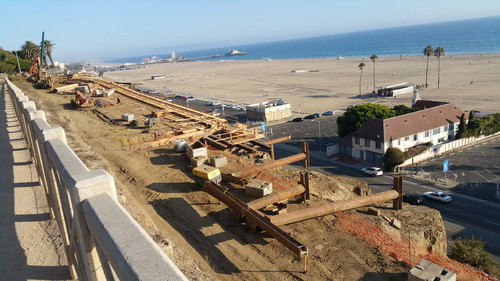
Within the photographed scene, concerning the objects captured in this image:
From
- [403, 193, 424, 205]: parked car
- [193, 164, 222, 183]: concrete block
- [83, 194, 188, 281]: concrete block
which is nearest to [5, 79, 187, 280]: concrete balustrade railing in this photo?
[83, 194, 188, 281]: concrete block

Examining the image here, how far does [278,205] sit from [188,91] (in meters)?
96.7

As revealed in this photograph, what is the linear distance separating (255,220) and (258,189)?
12.8 ft

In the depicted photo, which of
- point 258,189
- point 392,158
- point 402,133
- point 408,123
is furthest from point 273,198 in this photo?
point 408,123

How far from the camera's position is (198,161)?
74.3 feet

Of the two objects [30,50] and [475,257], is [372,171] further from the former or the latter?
[30,50]

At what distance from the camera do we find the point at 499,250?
23953 mm

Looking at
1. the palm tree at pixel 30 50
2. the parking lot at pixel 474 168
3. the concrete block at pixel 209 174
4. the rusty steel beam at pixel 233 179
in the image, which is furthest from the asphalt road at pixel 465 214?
the palm tree at pixel 30 50

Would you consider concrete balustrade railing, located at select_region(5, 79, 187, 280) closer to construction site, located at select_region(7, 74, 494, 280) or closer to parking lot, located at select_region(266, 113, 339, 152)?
construction site, located at select_region(7, 74, 494, 280)

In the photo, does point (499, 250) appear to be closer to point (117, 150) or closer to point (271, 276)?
point (271, 276)

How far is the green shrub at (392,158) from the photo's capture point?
1566 inches

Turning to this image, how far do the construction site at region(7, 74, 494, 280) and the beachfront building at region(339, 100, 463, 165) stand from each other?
64.3 feet

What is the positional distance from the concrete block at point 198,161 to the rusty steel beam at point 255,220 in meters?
3.96

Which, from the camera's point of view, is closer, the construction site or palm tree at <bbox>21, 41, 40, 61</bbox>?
the construction site

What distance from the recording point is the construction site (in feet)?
44.5
